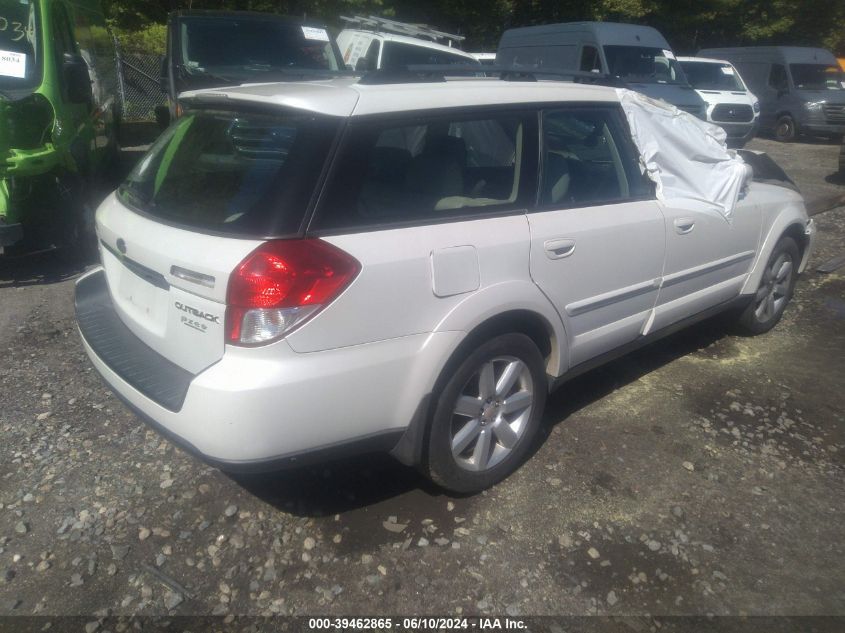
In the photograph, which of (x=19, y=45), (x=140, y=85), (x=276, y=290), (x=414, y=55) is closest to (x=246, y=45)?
(x=19, y=45)

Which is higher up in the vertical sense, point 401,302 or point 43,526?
point 401,302

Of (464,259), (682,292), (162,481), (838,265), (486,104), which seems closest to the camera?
(464,259)

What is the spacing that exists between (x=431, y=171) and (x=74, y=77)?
4.54 meters

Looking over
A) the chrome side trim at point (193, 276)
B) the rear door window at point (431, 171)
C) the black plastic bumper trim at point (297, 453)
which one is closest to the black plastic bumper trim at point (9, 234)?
the black plastic bumper trim at point (297, 453)

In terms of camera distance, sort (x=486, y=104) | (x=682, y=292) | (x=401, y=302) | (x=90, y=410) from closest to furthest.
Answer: (x=401, y=302)
(x=486, y=104)
(x=90, y=410)
(x=682, y=292)

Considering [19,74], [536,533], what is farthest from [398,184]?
[19,74]

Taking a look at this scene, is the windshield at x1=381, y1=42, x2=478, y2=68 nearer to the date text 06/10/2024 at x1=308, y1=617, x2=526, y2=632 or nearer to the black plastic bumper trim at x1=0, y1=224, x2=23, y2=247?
the black plastic bumper trim at x1=0, y1=224, x2=23, y2=247

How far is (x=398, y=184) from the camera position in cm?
288

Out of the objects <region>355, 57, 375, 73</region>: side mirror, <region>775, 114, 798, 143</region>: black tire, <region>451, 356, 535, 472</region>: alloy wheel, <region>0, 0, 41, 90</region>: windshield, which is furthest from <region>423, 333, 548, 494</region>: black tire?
<region>775, 114, 798, 143</region>: black tire

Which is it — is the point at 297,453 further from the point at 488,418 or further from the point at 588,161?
the point at 588,161

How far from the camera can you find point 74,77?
6.14 meters

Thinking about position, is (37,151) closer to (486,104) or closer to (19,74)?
(19,74)

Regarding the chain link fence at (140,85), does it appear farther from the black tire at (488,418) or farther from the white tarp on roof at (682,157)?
the black tire at (488,418)

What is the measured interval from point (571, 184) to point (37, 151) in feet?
14.4
